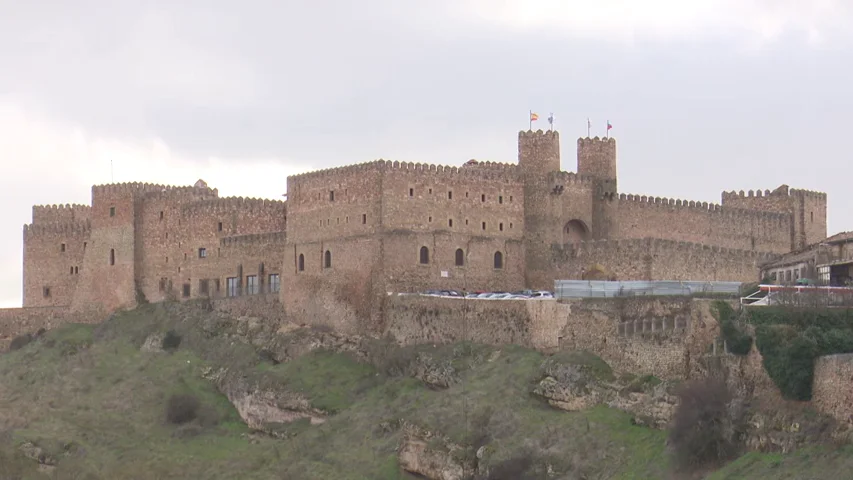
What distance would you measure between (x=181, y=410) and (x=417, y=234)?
12869mm

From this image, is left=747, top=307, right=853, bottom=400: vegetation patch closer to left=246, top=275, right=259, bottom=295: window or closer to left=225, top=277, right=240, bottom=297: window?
left=246, top=275, right=259, bottom=295: window

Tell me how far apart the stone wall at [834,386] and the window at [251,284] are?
121ft

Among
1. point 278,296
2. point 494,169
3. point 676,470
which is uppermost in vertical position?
point 494,169

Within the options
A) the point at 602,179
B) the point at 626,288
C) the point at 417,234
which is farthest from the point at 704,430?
the point at 602,179

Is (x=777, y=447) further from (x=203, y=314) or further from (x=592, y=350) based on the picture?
(x=203, y=314)

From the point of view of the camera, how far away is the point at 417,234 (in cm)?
8300

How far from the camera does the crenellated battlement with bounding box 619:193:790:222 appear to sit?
90375 mm

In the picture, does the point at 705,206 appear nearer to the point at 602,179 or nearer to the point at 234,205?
the point at 602,179

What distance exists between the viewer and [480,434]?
226 feet

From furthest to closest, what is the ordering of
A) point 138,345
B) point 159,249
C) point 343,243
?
point 159,249, point 138,345, point 343,243

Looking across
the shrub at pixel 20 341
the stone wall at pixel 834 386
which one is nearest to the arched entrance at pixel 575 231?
the stone wall at pixel 834 386

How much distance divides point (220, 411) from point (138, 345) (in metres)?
10.7

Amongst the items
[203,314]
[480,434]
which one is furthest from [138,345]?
[480,434]

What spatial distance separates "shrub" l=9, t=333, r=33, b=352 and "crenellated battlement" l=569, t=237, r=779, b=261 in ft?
102
